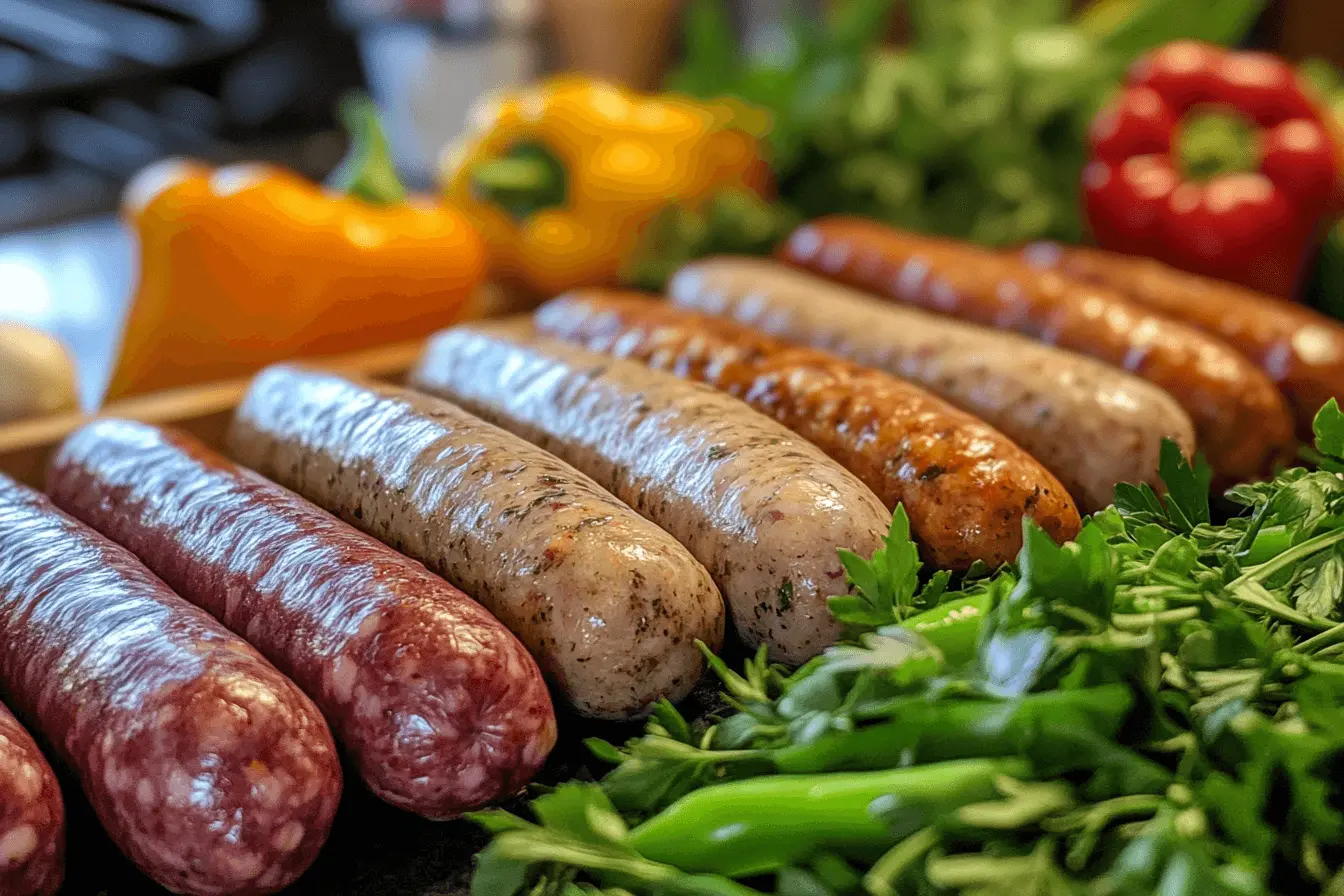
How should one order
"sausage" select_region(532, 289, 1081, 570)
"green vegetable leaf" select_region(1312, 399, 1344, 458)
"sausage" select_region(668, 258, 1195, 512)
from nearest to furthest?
"green vegetable leaf" select_region(1312, 399, 1344, 458) < "sausage" select_region(532, 289, 1081, 570) < "sausage" select_region(668, 258, 1195, 512)

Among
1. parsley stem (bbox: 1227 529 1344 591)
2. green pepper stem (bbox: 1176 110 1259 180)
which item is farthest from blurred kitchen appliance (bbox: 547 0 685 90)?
parsley stem (bbox: 1227 529 1344 591)

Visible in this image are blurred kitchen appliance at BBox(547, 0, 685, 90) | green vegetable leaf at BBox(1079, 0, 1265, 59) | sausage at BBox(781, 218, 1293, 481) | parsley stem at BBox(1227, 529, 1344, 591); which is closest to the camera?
parsley stem at BBox(1227, 529, 1344, 591)

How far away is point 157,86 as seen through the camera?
5.48 m

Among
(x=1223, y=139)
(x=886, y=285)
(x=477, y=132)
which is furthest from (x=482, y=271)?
(x=1223, y=139)

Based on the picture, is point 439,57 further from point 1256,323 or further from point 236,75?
point 1256,323

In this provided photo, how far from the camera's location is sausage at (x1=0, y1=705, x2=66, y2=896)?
1.36 metres

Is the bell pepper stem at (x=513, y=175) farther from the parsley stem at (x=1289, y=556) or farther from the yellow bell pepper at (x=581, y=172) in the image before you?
the parsley stem at (x=1289, y=556)

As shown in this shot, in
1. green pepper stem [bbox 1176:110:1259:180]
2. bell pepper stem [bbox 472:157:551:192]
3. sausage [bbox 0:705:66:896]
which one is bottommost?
sausage [bbox 0:705:66:896]

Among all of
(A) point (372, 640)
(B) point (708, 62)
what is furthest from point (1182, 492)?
(B) point (708, 62)

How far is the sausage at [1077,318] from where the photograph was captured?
2244mm

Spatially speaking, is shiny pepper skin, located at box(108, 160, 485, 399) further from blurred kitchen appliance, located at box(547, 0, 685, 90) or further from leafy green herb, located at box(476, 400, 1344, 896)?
blurred kitchen appliance, located at box(547, 0, 685, 90)

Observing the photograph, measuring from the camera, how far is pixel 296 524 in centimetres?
175

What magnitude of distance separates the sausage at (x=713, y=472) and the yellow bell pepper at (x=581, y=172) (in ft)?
3.17

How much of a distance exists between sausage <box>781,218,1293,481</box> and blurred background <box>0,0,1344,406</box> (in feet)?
6.02
